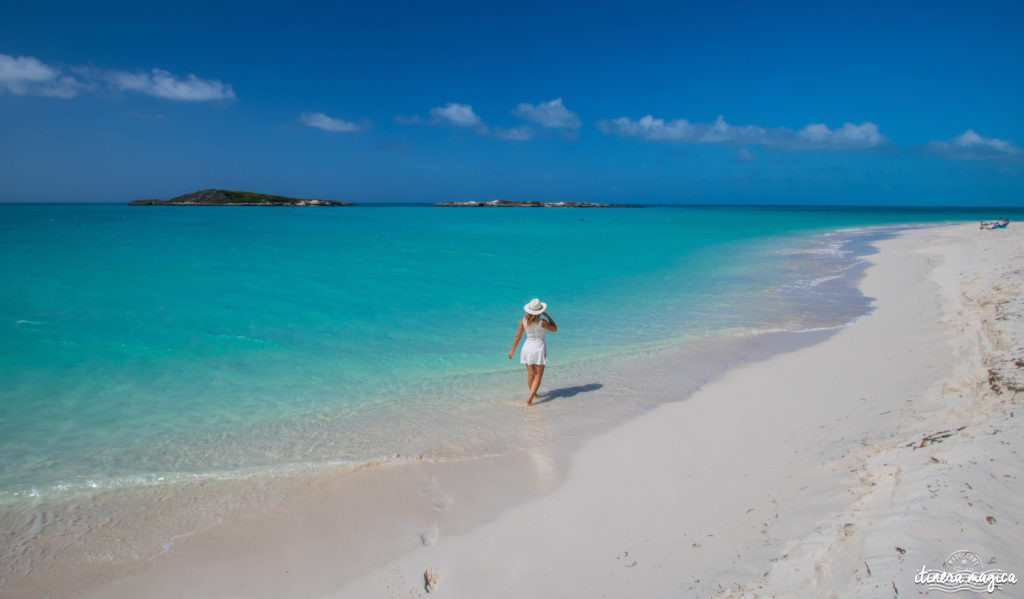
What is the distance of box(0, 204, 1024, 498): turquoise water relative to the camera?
6070 millimetres

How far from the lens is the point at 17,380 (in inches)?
318

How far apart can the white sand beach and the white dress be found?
1512mm

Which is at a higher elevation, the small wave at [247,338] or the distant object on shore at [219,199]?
the distant object on shore at [219,199]

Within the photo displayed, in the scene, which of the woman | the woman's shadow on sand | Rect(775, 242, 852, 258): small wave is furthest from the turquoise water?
Rect(775, 242, 852, 258): small wave

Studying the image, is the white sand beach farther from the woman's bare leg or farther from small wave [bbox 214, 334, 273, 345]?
small wave [bbox 214, 334, 273, 345]

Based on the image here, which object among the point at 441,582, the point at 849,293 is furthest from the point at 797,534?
the point at 849,293

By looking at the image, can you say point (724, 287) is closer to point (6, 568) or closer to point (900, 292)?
point (900, 292)

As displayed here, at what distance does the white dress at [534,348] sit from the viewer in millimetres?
7078

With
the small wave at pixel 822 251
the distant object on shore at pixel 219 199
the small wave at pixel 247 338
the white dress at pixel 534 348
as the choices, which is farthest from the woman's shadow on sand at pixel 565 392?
the distant object on shore at pixel 219 199

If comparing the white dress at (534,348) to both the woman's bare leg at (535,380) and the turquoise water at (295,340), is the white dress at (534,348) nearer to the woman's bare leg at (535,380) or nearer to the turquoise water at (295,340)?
the woman's bare leg at (535,380)

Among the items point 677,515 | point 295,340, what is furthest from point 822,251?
point 677,515

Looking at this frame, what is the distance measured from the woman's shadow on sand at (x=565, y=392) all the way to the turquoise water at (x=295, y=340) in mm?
455

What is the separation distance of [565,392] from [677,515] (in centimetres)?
349

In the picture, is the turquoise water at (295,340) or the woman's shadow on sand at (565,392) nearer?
the turquoise water at (295,340)
